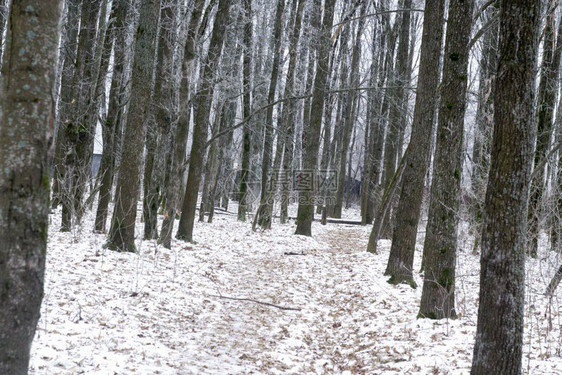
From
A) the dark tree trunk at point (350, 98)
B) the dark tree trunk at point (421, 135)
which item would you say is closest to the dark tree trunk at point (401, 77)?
the dark tree trunk at point (421, 135)

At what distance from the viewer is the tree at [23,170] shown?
267 centimetres

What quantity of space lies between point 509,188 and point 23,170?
349 cm

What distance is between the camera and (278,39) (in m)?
18.2

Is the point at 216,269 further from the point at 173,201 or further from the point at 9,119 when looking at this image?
the point at 9,119

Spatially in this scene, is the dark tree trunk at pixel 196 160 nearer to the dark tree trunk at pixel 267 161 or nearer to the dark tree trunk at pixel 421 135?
the dark tree trunk at pixel 267 161

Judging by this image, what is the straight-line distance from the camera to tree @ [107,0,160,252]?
895 centimetres

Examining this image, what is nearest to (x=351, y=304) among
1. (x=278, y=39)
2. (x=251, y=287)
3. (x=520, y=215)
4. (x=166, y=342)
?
(x=251, y=287)

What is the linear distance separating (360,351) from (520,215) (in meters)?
2.96

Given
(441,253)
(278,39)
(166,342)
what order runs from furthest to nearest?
(278,39) < (441,253) < (166,342)

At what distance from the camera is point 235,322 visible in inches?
258

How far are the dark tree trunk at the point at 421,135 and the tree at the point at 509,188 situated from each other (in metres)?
5.08

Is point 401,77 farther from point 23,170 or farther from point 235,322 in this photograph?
point 23,170

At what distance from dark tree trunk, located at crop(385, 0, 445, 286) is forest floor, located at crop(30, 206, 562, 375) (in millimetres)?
691

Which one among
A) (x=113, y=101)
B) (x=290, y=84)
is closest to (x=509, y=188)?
(x=113, y=101)
